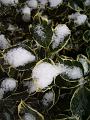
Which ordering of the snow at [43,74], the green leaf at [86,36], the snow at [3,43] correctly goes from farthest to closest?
the green leaf at [86,36], the snow at [3,43], the snow at [43,74]

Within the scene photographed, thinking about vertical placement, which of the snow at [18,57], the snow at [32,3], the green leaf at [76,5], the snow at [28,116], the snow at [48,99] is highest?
the snow at [32,3]

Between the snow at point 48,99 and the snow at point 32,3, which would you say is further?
the snow at point 32,3

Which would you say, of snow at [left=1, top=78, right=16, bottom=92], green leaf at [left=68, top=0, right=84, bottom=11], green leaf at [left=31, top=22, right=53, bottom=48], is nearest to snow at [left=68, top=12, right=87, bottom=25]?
green leaf at [left=68, top=0, right=84, bottom=11]

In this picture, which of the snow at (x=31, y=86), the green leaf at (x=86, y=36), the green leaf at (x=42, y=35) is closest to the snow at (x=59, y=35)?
the green leaf at (x=42, y=35)

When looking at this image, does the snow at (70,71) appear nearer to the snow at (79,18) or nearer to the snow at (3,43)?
the snow at (3,43)

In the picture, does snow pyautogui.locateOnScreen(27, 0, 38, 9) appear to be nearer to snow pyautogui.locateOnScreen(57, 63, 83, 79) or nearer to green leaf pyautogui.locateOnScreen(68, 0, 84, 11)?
green leaf pyautogui.locateOnScreen(68, 0, 84, 11)

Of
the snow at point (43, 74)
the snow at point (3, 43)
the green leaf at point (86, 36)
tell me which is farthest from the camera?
the green leaf at point (86, 36)

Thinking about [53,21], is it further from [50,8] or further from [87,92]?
[87,92]
